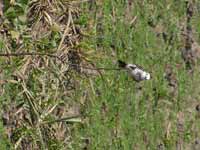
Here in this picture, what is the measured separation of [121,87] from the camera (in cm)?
426

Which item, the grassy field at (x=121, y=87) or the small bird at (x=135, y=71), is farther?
the small bird at (x=135, y=71)

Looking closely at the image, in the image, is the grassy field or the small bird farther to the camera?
the small bird

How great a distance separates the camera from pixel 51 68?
3.88 m

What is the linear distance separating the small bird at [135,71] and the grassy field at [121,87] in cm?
3

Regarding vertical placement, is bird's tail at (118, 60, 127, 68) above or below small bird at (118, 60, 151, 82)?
above

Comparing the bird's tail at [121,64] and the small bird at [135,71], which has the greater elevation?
the bird's tail at [121,64]

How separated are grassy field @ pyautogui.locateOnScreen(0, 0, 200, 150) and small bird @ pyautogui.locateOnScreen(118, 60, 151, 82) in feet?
0.11

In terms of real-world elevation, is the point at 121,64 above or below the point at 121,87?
above

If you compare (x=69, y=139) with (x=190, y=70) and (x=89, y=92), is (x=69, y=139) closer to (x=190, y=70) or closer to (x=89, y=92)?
(x=89, y=92)

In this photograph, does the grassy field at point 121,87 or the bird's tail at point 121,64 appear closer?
the grassy field at point 121,87

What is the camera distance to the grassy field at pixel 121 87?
12.5 feet

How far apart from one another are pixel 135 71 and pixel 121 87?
0.12m

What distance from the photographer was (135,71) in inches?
169

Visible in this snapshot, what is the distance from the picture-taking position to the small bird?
13.9 feet
